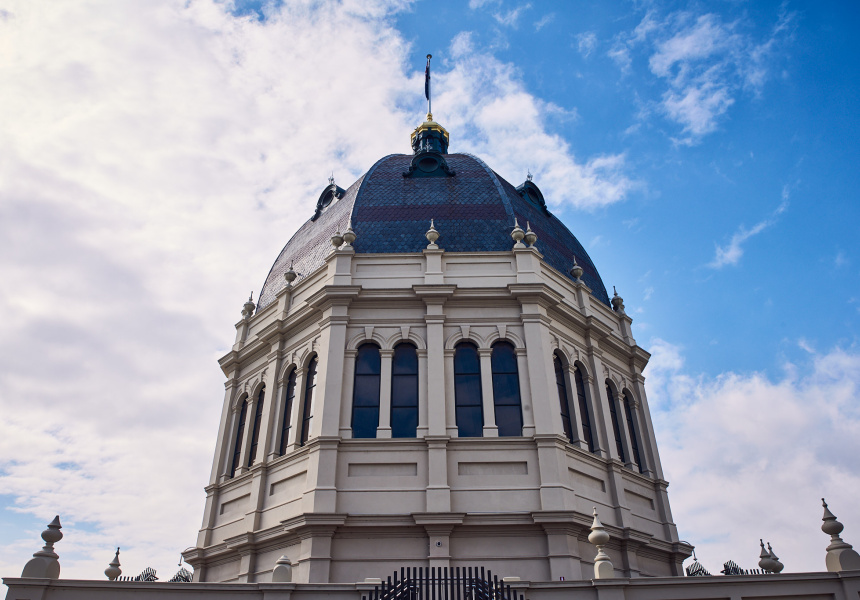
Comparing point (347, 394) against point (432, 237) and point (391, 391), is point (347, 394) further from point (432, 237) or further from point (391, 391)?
point (432, 237)

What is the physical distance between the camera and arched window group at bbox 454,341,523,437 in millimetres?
19406

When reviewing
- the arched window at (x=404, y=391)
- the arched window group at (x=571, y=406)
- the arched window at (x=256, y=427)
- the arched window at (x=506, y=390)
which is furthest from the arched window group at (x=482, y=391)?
the arched window at (x=256, y=427)

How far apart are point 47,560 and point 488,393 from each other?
11972mm

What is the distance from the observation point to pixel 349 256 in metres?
22.4

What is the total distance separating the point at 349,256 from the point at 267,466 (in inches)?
297

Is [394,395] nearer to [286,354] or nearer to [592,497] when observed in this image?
[286,354]

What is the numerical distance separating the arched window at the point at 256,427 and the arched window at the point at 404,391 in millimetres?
5604

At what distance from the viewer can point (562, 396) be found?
21.4 m

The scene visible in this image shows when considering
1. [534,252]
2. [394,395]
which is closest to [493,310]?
[534,252]

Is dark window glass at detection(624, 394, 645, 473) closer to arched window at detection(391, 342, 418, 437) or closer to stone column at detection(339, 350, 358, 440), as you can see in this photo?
arched window at detection(391, 342, 418, 437)

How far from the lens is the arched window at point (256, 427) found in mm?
22681

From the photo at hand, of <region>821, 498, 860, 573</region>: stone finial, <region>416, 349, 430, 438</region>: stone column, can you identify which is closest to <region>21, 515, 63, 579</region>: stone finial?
<region>416, 349, 430, 438</region>: stone column

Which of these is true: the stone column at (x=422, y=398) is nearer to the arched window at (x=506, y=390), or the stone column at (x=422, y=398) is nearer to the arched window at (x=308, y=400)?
the arched window at (x=506, y=390)

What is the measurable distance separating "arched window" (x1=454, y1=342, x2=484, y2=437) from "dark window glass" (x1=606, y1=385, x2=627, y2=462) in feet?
19.7
